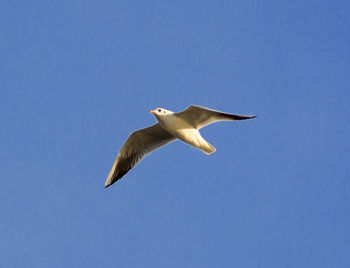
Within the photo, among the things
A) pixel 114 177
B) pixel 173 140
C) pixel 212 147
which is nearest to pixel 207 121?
pixel 212 147

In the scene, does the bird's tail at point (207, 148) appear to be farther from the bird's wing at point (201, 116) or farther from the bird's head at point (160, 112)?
the bird's head at point (160, 112)

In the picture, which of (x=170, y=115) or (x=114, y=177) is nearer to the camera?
(x=170, y=115)

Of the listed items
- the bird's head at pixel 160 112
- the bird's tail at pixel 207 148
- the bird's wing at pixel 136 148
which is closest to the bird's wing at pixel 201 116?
the bird's head at pixel 160 112

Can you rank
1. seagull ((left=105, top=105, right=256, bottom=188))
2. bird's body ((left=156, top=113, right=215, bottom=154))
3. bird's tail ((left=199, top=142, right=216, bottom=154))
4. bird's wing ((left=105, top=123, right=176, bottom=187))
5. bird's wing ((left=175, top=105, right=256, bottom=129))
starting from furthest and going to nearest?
1. bird's wing ((left=105, top=123, right=176, bottom=187))
2. bird's tail ((left=199, top=142, right=216, bottom=154))
3. bird's body ((left=156, top=113, right=215, bottom=154))
4. seagull ((left=105, top=105, right=256, bottom=188))
5. bird's wing ((left=175, top=105, right=256, bottom=129))

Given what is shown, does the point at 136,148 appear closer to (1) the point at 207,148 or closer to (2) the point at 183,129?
(2) the point at 183,129

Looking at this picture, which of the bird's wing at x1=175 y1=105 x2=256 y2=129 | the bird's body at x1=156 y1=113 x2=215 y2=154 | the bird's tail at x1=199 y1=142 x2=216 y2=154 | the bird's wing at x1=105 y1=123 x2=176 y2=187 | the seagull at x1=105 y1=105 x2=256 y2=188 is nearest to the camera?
the bird's wing at x1=175 y1=105 x2=256 y2=129

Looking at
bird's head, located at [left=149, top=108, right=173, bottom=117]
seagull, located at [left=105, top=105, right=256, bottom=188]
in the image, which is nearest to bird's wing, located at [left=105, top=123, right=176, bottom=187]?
seagull, located at [left=105, top=105, right=256, bottom=188]

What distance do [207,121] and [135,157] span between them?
2205 mm

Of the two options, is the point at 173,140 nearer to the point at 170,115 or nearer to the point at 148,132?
the point at 148,132

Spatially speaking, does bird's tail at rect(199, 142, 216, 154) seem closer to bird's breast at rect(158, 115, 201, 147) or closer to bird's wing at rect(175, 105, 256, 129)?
bird's breast at rect(158, 115, 201, 147)

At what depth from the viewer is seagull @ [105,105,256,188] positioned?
32.5 ft

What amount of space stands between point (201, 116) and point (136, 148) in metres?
2.14

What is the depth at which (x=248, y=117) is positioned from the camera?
9336 mm

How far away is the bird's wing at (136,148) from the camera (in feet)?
37.2
